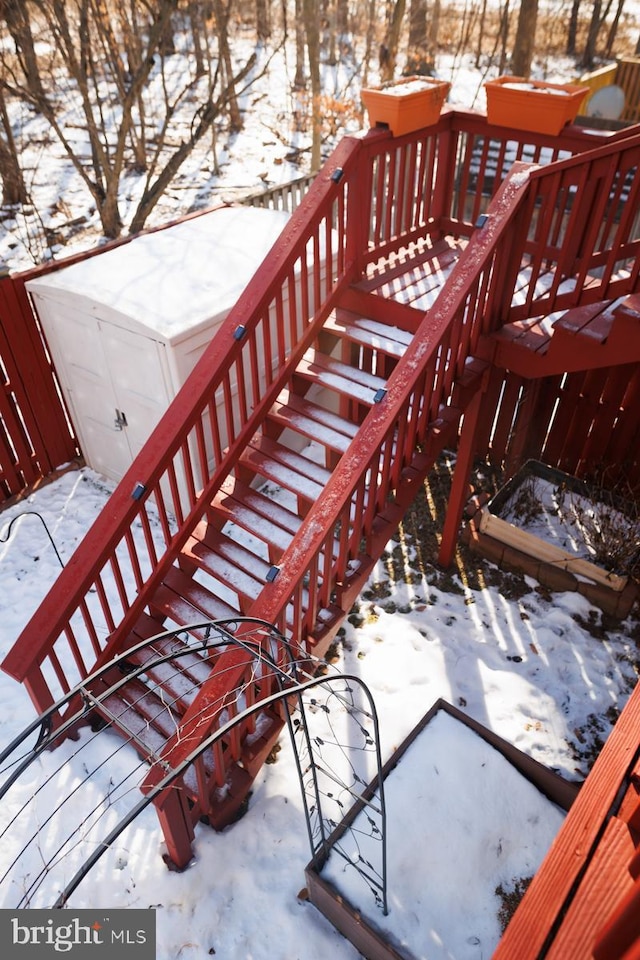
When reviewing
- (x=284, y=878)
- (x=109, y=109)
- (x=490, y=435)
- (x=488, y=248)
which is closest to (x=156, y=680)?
(x=284, y=878)

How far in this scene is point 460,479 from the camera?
514 centimetres

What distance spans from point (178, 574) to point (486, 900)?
2.60 meters

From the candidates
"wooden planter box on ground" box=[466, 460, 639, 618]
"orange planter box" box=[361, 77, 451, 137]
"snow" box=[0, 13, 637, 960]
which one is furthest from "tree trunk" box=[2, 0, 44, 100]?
"wooden planter box on ground" box=[466, 460, 639, 618]

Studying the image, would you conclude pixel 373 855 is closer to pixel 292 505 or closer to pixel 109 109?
pixel 292 505

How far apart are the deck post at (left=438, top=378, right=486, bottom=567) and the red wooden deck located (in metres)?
0.02

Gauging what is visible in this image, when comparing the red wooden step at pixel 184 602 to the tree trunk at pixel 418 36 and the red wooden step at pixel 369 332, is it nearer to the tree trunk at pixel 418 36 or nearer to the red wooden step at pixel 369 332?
the red wooden step at pixel 369 332

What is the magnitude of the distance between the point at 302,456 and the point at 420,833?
7.82 ft

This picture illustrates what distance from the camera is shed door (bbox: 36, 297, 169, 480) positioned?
5.13 meters

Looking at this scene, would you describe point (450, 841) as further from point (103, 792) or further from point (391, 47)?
point (391, 47)

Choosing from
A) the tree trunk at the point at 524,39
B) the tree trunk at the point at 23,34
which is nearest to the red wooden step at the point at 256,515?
the tree trunk at the point at 23,34

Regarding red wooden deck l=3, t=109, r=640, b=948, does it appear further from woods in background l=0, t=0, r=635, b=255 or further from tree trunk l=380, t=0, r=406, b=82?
tree trunk l=380, t=0, r=406, b=82

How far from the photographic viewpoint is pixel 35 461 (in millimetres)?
6223

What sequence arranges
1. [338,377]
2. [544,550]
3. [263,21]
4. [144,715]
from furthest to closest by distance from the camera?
[263,21] < [544,550] < [338,377] < [144,715]

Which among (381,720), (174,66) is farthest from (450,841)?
(174,66)
